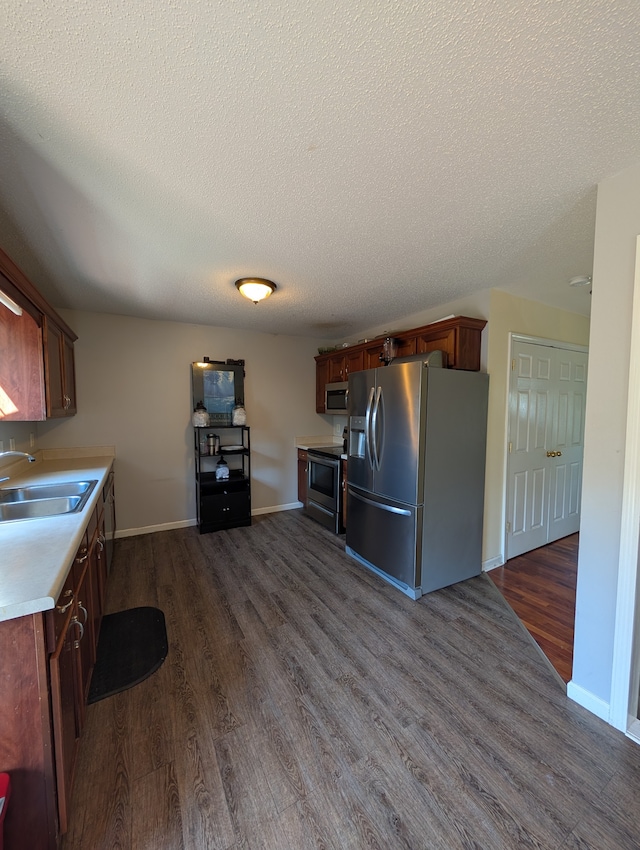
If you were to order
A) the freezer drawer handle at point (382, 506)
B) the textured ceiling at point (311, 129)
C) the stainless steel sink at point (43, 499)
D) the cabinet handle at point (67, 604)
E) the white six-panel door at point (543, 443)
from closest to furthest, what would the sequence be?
the textured ceiling at point (311, 129), the cabinet handle at point (67, 604), the stainless steel sink at point (43, 499), the freezer drawer handle at point (382, 506), the white six-panel door at point (543, 443)

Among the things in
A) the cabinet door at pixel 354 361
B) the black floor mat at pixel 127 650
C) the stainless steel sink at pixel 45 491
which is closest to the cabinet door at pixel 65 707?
the black floor mat at pixel 127 650

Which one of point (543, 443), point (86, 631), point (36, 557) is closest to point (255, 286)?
point (36, 557)

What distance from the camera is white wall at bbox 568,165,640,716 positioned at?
146cm

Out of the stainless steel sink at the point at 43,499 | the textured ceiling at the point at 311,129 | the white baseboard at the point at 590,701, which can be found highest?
the textured ceiling at the point at 311,129

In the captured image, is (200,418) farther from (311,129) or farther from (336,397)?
(311,129)

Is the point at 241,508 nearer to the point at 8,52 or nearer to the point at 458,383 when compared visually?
the point at 458,383

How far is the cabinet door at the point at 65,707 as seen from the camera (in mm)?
1032

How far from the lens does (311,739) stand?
1.47 m

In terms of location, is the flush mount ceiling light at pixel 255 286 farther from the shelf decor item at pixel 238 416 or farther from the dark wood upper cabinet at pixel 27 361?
the shelf decor item at pixel 238 416

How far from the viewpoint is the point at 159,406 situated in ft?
12.6

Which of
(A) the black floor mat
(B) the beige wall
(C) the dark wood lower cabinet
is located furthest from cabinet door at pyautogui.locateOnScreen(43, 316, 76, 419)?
(B) the beige wall

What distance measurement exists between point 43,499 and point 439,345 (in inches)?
123

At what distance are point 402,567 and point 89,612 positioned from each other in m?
2.05

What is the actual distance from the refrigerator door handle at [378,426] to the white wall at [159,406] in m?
2.03
